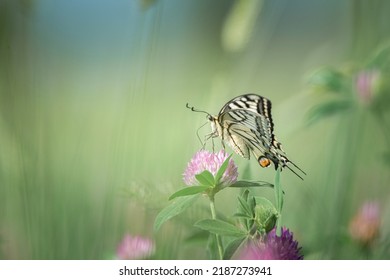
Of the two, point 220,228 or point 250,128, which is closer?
point 220,228

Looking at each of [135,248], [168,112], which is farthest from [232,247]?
[168,112]

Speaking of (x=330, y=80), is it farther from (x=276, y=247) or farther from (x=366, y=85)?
(x=276, y=247)

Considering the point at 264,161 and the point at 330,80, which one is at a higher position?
the point at 330,80

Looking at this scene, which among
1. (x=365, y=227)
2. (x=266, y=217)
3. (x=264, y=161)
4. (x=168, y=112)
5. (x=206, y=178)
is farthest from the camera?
(x=168, y=112)

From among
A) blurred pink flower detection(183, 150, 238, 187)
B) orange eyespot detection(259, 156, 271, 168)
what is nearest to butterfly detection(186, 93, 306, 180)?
orange eyespot detection(259, 156, 271, 168)

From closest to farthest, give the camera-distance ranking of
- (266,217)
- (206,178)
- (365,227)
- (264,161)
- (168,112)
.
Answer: (266,217) → (206,178) → (365,227) → (264,161) → (168,112)

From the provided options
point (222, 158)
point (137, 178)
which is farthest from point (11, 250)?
point (222, 158)
